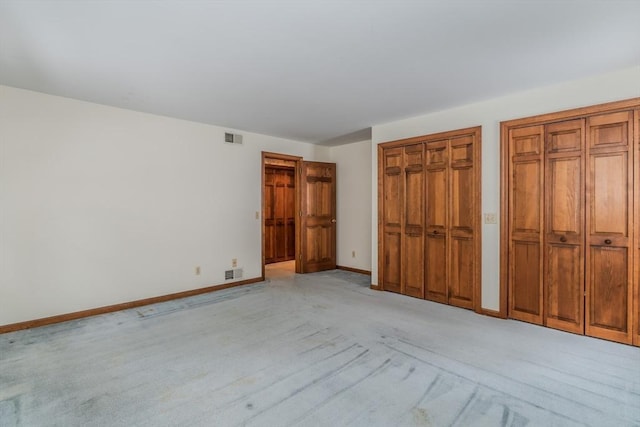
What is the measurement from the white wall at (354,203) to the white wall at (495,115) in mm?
A: 1548

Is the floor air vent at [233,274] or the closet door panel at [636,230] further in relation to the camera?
the floor air vent at [233,274]

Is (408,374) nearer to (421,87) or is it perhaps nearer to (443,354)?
(443,354)

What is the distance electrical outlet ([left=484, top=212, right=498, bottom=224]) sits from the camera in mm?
3645

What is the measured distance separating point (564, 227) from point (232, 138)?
14.7 feet

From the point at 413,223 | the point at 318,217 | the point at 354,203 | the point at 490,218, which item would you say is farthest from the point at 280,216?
the point at 490,218

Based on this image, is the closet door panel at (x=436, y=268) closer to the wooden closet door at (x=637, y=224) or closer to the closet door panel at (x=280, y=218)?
the wooden closet door at (x=637, y=224)

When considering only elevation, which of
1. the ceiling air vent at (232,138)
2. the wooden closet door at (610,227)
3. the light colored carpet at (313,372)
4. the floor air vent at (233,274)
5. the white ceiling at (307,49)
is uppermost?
the white ceiling at (307,49)

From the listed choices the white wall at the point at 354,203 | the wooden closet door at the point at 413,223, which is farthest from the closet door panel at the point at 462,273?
the white wall at the point at 354,203

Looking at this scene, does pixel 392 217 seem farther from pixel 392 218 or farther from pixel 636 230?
pixel 636 230

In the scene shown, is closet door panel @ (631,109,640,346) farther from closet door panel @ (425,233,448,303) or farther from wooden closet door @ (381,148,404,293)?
wooden closet door @ (381,148,404,293)

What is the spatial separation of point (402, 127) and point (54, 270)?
459cm

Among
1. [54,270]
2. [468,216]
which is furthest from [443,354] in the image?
[54,270]

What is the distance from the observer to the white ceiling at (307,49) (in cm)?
195

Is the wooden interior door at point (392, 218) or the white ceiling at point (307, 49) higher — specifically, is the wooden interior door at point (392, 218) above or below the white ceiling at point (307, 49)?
below
